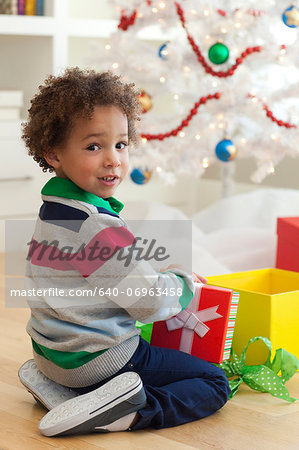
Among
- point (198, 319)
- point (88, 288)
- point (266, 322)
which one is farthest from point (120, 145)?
point (266, 322)

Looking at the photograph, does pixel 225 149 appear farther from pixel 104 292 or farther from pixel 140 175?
pixel 104 292

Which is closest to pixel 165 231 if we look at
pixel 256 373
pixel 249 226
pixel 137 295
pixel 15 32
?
pixel 249 226

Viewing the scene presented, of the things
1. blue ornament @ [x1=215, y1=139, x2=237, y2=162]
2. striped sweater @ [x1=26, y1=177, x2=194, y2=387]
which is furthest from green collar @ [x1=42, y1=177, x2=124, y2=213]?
blue ornament @ [x1=215, y1=139, x2=237, y2=162]

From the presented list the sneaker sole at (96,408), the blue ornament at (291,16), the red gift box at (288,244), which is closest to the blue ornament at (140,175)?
the red gift box at (288,244)

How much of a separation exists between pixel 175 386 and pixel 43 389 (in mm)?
232

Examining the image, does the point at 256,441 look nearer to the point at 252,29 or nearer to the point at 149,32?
the point at 252,29

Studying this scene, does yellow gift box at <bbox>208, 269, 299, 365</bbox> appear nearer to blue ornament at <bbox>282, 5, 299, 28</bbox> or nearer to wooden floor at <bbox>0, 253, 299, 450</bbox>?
wooden floor at <bbox>0, 253, 299, 450</bbox>

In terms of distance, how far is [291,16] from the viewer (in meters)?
2.14

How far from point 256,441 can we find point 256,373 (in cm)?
24

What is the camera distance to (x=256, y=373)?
56.3 inches

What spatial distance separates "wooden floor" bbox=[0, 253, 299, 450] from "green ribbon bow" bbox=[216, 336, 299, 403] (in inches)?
0.7

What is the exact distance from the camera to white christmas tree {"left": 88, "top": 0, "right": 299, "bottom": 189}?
88.5 inches

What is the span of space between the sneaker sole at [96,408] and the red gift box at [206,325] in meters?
0.23

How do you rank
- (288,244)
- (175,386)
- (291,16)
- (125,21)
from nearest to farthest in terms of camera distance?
(175,386)
(288,244)
(291,16)
(125,21)
